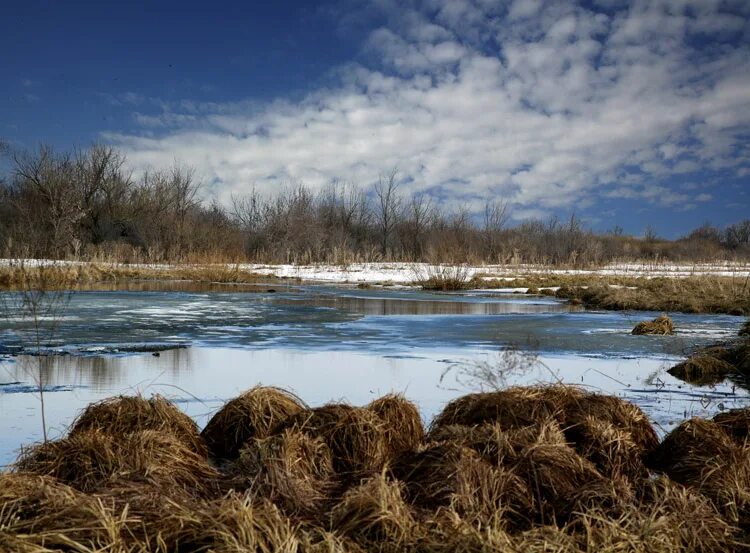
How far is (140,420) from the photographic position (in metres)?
4.74

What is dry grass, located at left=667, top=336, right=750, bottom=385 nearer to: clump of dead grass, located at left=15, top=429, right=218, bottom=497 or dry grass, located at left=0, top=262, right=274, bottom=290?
clump of dead grass, located at left=15, top=429, right=218, bottom=497

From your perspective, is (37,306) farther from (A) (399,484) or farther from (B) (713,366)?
(B) (713,366)

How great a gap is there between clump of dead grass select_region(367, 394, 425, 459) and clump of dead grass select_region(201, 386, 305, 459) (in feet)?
2.27

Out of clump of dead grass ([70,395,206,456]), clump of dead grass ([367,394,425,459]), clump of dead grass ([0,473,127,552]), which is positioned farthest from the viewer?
clump of dead grass ([367,394,425,459])

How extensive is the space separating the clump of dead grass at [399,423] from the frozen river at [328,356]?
0.84 meters

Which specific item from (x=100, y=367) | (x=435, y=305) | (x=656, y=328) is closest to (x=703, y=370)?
(x=656, y=328)

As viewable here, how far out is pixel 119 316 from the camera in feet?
48.0

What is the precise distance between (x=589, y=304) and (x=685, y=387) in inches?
567

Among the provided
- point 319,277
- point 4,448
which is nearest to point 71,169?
point 319,277

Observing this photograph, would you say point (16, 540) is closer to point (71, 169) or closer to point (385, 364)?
point (385, 364)

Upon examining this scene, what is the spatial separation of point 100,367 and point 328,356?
3.09m

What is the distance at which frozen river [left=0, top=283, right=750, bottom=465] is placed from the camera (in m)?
6.64

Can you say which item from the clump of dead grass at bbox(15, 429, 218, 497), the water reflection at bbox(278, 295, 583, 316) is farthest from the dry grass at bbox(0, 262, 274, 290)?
the clump of dead grass at bbox(15, 429, 218, 497)

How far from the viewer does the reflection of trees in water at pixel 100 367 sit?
724cm
